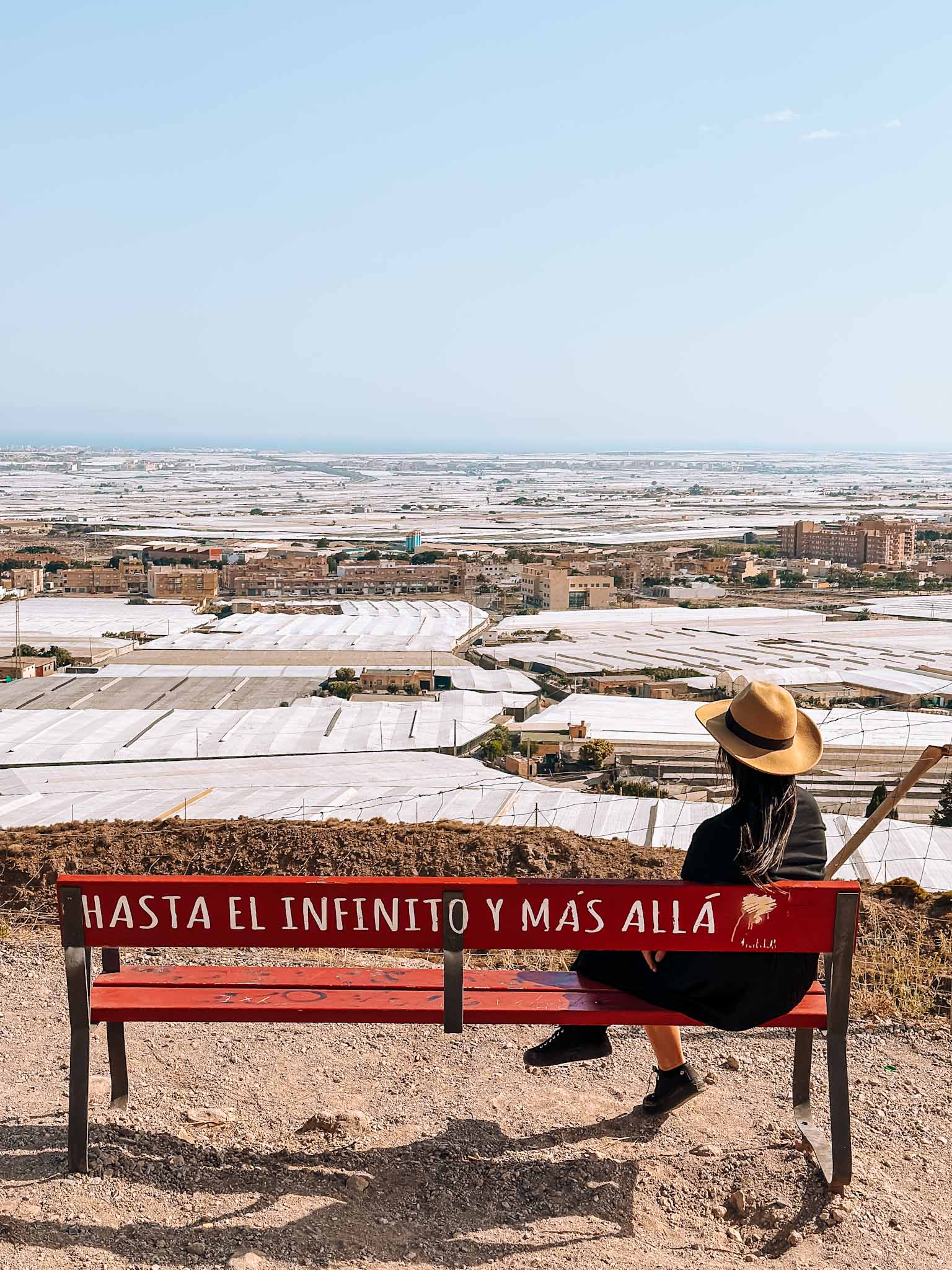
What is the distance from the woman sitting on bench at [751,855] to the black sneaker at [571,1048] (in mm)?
153

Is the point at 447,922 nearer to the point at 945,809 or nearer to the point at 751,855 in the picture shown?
the point at 751,855

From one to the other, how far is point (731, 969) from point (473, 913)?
45 cm

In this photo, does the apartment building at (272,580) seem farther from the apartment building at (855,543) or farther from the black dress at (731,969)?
the black dress at (731,969)

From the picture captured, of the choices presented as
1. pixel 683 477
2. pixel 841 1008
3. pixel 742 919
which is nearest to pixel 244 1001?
pixel 742 919

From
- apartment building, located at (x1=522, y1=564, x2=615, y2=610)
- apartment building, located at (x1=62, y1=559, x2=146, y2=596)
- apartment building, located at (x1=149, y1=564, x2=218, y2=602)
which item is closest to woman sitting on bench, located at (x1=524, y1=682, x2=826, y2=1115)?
apartment building, located at (x1=522, y1=564, x2=615, y2=610)

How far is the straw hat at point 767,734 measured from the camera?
2.13m

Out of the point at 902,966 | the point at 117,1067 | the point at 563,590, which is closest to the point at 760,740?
the point at 117,1067

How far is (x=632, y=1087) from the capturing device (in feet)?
8.56

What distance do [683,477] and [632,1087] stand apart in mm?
152851

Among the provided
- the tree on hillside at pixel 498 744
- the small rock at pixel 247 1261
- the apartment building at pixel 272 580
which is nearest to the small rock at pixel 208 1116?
the small rock at pixel 247 1261

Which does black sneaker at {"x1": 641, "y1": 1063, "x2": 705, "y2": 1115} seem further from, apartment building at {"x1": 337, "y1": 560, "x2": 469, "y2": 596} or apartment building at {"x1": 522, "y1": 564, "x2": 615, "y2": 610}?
apartment building at {"x1": 337, "y1": 560, "x2": 469, "y2": 596}

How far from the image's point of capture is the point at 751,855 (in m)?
2.11

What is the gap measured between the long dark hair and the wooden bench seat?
0.30m

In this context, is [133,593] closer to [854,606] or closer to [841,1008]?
[854,606]
